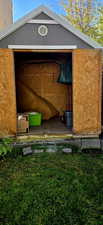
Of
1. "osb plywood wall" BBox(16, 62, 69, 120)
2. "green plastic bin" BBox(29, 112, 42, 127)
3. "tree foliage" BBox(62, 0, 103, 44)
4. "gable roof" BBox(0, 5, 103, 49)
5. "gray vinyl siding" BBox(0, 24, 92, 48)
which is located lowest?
"green plastic bin" BBox(29, 112, 42, 127)

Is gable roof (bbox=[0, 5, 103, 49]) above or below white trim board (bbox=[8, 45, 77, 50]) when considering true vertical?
above

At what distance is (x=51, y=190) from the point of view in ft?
8.89

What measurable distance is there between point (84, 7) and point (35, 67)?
1016cm

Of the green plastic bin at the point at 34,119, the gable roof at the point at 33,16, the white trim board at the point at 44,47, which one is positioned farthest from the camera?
the green plastic bin at the point at 34,119

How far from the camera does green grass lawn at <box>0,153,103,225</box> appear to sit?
2.21 metres

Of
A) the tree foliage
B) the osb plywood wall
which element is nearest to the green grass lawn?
the osb plywood wall

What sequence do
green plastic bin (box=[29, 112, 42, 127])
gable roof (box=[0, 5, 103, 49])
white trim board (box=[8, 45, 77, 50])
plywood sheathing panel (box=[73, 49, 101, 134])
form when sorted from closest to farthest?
1. gable roof (box=[0, 5, 103, 49])
2. white trim board (box=[8, 45, 77, 50])
3. plywood sheathing panel (box=[73, 49, 101, 134])
4. green plastic bin (box=[29, 112, 42, 127])

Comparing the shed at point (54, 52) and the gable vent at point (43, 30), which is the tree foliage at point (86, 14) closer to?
the shed at point (54, 52)

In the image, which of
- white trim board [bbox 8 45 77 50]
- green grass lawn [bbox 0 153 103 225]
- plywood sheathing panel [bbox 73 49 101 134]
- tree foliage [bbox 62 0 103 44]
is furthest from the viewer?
tree foliage [bbox 62 0 103 44]

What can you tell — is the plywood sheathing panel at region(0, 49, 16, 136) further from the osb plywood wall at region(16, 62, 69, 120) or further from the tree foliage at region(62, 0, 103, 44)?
the tree foliage at region(62, 0, 103, 44)

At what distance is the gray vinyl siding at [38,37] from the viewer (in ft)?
13.6

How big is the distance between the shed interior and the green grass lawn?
108 inches

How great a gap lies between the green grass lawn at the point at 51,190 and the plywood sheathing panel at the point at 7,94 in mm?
925

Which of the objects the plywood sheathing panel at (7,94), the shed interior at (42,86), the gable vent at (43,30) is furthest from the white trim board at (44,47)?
the shed interior at (42,86)
